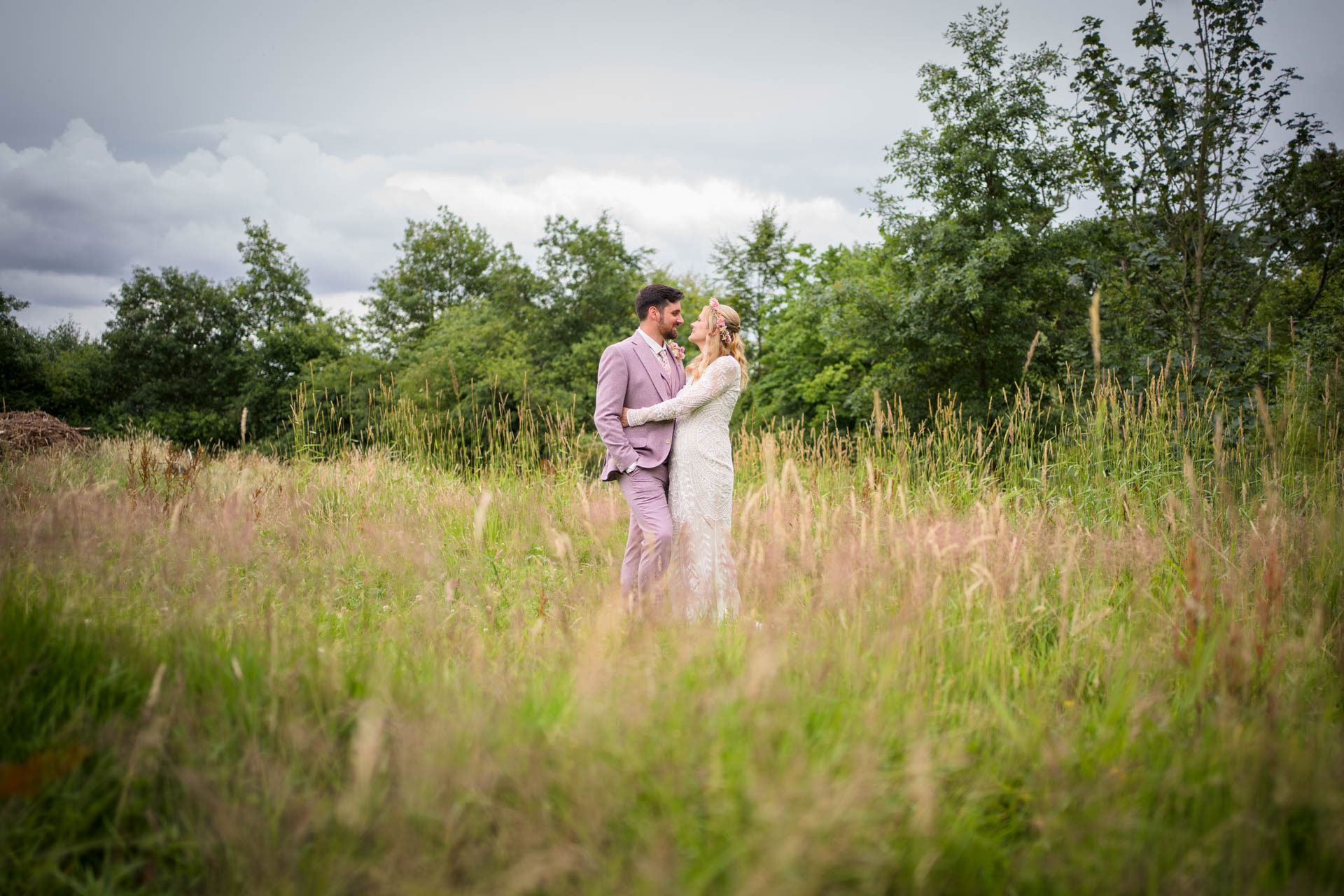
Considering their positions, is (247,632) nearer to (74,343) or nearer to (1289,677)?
(1289,677)

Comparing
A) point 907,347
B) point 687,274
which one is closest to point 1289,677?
point 907,347

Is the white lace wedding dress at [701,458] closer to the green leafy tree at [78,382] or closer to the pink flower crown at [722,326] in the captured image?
the pink flower crown at [722,326]

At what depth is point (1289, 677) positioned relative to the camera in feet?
8.41

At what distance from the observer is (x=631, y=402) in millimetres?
4535

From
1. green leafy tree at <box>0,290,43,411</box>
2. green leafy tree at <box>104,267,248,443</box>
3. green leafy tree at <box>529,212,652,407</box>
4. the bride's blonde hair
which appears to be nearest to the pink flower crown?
the bride's blonde hair

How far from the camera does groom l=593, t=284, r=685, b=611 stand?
14.0 ft

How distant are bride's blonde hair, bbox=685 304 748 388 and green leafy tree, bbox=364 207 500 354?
122 feet

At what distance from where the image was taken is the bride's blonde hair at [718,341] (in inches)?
177

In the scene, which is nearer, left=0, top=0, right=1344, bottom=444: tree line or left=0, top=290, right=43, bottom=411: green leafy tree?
left=0, top=0, right=1344, bottom=444: tree line

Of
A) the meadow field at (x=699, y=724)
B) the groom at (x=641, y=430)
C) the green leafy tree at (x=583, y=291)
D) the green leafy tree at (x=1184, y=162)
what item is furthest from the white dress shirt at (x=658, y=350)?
the green leafy tree at (x=583, y=291)

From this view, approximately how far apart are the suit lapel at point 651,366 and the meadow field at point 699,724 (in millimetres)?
1299

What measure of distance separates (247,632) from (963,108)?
17.9m

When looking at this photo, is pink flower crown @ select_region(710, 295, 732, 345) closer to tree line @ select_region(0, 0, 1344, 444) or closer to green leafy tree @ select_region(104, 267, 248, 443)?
tree line @ select_region(0, 0, 1344, 444)

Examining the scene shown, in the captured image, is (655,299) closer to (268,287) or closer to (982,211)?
(982,211)
